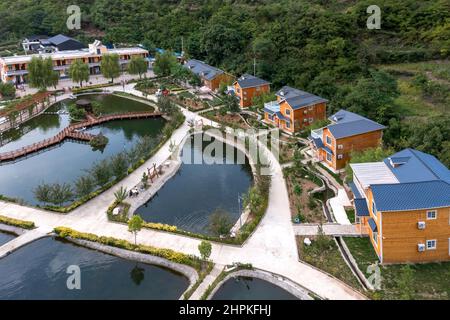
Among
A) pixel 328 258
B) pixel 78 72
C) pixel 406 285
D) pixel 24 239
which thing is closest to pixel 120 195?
pixel 24 239

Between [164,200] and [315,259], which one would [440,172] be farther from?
[164,200]

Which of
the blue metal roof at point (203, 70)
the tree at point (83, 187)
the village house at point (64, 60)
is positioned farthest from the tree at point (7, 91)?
the tree at point (83, 187)

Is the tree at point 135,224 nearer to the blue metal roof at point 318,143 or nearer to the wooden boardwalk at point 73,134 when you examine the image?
the blue metal roof at point 318,143

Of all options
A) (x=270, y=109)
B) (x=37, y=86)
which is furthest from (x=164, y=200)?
(x=37, y=86)

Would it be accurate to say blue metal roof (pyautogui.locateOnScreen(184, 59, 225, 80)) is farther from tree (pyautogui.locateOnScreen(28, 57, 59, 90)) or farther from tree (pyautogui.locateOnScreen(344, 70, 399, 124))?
tree (pyautogui.locateOnScreen(344, 70, 399, 124))

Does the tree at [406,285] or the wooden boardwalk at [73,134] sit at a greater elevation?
the wooden boardwalk at [73,134]

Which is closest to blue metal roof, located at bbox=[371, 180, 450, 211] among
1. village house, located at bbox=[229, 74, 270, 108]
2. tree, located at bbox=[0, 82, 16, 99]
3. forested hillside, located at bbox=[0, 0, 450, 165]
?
forested hillside, located at bbox=[0, 0, 450, 165]

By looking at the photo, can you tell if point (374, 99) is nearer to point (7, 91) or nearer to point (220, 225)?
point (220, 225)
